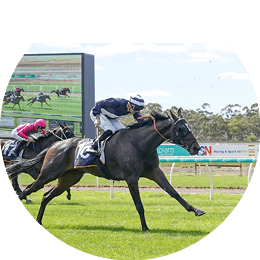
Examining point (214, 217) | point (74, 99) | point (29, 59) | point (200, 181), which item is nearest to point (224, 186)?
point (200, 181)

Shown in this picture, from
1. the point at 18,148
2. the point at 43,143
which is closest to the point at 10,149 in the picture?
the point at 18,148

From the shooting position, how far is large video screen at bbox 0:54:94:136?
2128cm

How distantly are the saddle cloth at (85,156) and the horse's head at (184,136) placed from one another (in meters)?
1.20

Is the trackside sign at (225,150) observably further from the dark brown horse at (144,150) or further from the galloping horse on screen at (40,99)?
the dark brown horse at (144,150)

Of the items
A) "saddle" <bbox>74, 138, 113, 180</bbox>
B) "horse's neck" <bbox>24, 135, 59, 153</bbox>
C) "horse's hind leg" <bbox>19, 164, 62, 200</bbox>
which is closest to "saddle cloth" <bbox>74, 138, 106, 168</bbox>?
"saddle" <bbox>74, 138, 113, 180</bbox>

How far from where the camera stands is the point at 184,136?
6895 millimetres

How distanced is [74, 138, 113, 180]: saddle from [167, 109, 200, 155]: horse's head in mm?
1201

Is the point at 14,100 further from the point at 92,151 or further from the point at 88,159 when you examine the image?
the point at 92,151

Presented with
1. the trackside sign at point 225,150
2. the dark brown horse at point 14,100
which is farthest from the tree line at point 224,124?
the dark brown horse at point 14,100

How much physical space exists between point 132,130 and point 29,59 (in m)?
18.7

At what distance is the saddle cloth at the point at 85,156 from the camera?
24.0 feet

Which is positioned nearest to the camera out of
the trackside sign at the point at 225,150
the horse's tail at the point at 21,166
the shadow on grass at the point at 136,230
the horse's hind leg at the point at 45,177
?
the shadow on grass at the point at 136,230

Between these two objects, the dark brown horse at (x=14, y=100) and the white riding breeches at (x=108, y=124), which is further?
the dark brown horse at (x=14, y=100)

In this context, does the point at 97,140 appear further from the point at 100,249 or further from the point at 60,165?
the point at 100,249
